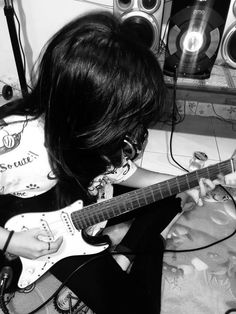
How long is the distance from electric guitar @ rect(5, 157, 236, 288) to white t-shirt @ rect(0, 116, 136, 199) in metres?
0.08

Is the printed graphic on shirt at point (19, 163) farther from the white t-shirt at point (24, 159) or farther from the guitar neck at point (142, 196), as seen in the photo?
the guitar neck at point (142, 196)

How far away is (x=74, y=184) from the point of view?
0.77 m

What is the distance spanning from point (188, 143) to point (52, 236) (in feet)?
3.42

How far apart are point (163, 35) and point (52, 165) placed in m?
1.04

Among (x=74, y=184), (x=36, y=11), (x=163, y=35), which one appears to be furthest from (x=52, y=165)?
(x=36, y=11)

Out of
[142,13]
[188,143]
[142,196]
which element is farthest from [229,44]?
[142,196]

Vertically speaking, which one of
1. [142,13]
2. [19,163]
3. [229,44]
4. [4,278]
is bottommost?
[4,278]

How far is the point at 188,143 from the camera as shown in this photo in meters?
1.55

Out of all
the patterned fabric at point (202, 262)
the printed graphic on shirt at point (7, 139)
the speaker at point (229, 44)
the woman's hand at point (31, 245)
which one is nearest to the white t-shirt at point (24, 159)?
the printed graphic on shirt at point (7, 139)

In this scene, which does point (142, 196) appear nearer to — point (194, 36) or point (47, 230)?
point (47, 230)

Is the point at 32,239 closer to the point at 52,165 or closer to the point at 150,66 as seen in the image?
the point at 52,165

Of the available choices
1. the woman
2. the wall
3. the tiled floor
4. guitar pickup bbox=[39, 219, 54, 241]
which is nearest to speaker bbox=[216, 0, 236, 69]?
the tiled floor

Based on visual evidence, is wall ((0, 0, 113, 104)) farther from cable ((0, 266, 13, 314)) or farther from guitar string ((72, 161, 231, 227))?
cable ((0, 266, 13, 314))

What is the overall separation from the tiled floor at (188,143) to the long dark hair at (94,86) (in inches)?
31.5
